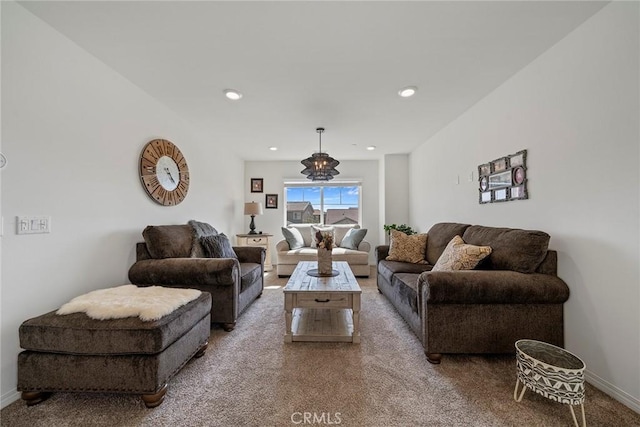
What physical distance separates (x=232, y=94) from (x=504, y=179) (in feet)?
8.96

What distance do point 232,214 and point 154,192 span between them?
90.5 inches

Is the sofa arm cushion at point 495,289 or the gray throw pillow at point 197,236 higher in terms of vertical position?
the gray throw pillow at point 197,236

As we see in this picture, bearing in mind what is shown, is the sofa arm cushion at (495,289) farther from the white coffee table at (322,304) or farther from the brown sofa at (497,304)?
the white coffee table at (322,304)

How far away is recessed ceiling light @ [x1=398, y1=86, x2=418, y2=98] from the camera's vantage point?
2.39 meters

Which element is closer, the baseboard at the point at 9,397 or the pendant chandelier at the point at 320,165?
the baseboard at the point at 9,397

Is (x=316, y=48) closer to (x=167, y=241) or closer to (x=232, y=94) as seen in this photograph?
(x=232, y=94)

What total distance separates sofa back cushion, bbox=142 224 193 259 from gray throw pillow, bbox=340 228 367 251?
9.37 feet

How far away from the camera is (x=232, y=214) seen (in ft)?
16.1

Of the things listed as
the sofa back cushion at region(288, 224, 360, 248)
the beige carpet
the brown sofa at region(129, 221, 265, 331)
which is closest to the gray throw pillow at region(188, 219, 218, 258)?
the brown sofa at region(129, 221, 265, 331)

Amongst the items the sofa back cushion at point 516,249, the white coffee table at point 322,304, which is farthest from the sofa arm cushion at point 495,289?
the white coffee table at point 322,304

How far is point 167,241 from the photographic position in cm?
241

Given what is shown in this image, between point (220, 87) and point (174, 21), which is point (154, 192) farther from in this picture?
point (174, 21)

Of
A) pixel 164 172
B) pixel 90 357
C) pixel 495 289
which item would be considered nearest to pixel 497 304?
pixel 495 289

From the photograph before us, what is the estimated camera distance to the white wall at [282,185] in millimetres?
5480
